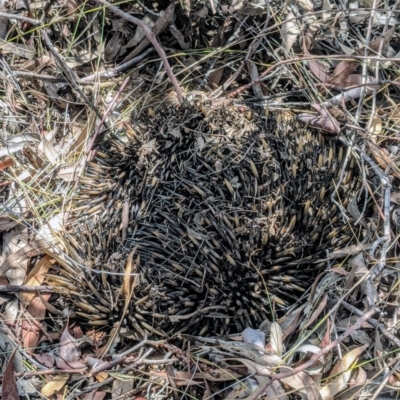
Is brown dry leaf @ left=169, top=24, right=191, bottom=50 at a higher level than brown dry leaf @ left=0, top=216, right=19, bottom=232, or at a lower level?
higher

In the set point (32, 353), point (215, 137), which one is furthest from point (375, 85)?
point (32, 353)

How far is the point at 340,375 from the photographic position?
2021 mm

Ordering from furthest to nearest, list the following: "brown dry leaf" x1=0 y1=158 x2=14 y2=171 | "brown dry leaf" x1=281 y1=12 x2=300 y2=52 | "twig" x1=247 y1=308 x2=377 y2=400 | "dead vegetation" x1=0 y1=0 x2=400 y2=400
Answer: "brown dry leaf" x1=281 y1=12 x2=300 y2=52 < "brown dry leaf" x1=0 y1=158 x2=14 y2=171 < "dead vegetation" x1=0 y1=0 x2=400 y2=400 < "twig" x1=247 y1=308 x2=377 y2=400

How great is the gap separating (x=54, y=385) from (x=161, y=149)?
3.16ft

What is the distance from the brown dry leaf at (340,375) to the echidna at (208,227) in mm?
285

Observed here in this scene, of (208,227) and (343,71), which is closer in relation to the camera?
(208,227)

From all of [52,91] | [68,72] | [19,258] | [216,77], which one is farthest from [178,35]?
[19,258]

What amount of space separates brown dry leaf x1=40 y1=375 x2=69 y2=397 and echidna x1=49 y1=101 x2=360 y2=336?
0.77ft

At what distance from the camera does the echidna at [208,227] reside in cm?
199

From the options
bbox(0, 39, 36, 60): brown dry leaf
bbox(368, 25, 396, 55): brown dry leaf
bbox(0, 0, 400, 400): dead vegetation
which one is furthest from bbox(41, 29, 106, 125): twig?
bbox(368, 25, 396, 55): brown dry leaf

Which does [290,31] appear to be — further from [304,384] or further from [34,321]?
[34,321]

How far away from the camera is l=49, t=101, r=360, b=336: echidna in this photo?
1.99 meters

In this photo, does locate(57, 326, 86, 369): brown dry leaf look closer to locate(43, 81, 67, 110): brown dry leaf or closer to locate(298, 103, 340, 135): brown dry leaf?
locate(43, 81, 67, 110): brown dry leaf

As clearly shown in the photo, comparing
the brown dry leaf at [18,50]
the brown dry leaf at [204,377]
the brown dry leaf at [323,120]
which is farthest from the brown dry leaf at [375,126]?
the brown dry leaf at [18,50]
